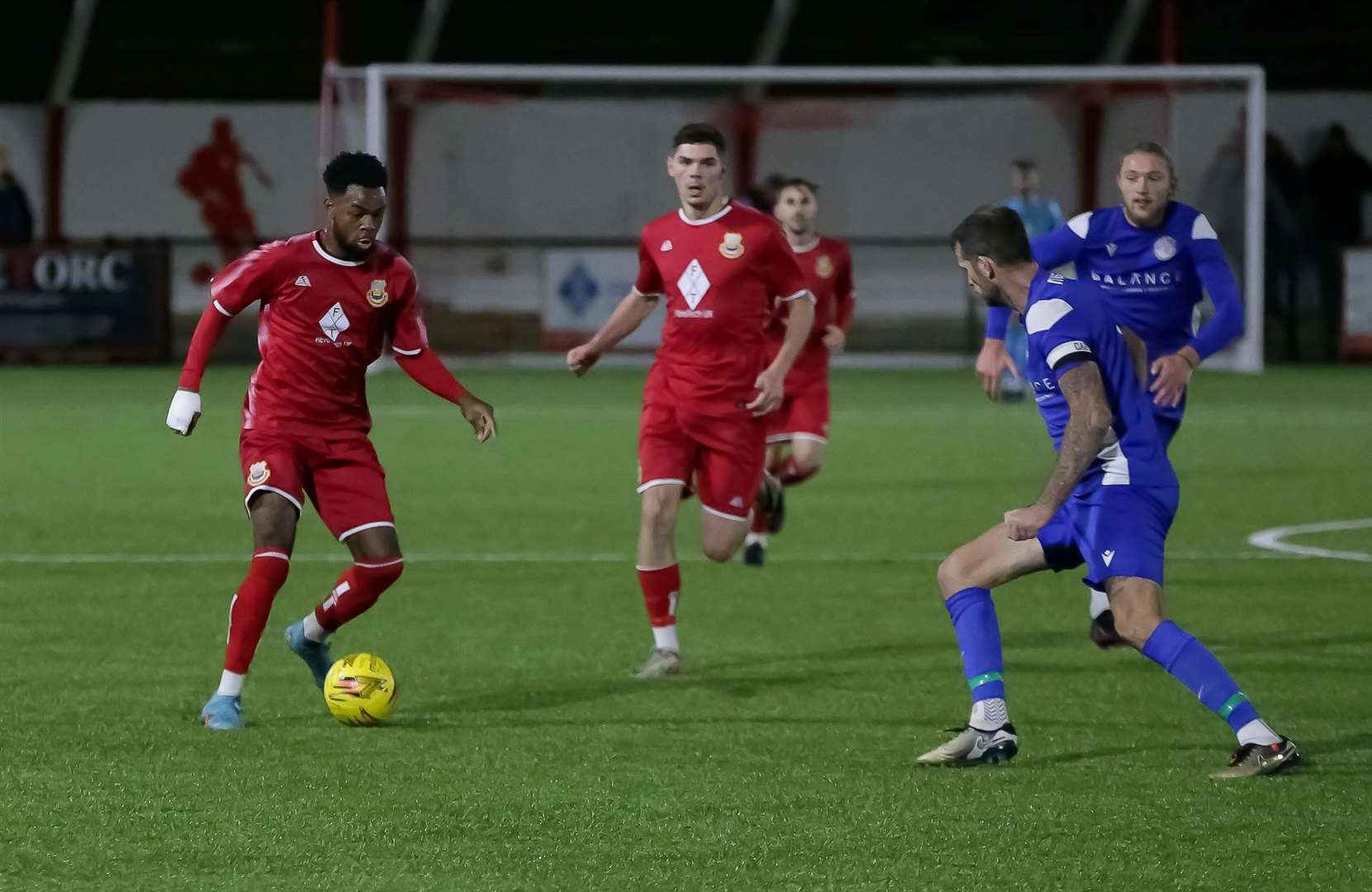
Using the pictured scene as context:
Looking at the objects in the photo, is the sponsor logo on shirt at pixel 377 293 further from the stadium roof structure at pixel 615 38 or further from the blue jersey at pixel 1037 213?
the stadium roof structure at pixel 615 38

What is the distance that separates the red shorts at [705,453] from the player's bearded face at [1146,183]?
1.57 metres

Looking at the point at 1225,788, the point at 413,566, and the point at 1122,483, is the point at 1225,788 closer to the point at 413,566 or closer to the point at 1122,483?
the point at 1122,483

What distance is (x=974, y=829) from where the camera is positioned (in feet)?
17.3

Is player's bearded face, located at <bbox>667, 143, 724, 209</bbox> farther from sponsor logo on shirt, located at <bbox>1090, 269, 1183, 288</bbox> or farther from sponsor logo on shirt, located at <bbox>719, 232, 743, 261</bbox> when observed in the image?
sponsor logo on shirt, located at <bbox>1090, 269, 1183, 288</bbox>

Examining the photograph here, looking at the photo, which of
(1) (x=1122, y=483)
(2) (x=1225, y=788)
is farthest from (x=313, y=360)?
(2) (x=1225, y=788)

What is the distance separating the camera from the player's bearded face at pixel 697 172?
25.3 feet

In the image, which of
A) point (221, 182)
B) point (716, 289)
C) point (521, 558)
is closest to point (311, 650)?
point (716, 289)

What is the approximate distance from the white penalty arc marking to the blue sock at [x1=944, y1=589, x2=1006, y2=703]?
4.80 meters

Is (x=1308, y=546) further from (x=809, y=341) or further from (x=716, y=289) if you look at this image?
(x=716, y=289)

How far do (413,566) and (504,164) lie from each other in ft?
57.3

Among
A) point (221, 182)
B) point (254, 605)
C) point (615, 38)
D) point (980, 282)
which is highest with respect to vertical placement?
point (615, 38)

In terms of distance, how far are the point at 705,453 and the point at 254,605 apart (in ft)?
6.65

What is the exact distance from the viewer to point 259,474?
6660 millimetres

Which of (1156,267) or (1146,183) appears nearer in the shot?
(1146,183)
